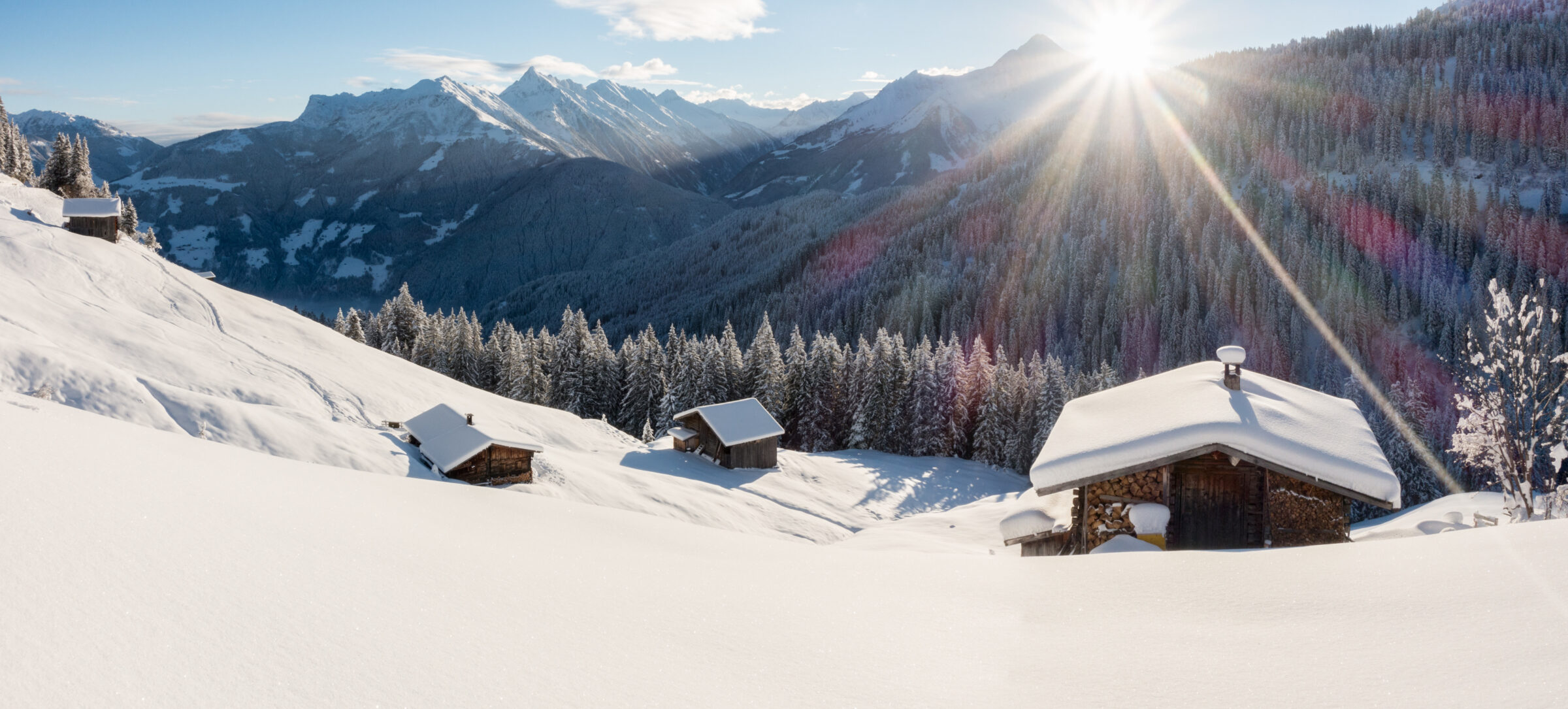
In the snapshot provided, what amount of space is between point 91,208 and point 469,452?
3477 centimetres

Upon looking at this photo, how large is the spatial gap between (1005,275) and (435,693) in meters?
153

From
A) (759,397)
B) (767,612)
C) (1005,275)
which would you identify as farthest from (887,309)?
(767,612)

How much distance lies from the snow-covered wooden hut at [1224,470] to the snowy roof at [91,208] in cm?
5491

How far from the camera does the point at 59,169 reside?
213 feet

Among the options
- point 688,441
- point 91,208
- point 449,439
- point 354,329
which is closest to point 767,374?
point 688,441

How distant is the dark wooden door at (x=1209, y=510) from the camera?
1541 cm

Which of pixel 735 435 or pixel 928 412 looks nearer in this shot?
pixel 735 435

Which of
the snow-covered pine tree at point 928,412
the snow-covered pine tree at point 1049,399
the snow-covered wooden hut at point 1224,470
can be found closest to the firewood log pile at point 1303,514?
the snow-covered wooden hut at point 1224,470

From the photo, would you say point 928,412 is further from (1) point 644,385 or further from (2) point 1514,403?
(2) point 1514,403

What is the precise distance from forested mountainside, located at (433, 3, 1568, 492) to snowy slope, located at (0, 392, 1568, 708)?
110m

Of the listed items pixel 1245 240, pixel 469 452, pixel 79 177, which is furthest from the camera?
pixel 1245 240

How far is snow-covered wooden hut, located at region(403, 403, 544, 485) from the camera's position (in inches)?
1161

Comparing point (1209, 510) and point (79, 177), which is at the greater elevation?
point (79, 177)

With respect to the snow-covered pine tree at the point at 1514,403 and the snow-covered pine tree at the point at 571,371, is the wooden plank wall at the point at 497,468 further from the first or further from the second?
the snow-covered pine tree at the point at 571,371
